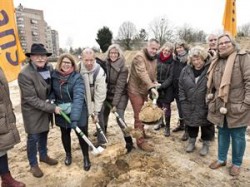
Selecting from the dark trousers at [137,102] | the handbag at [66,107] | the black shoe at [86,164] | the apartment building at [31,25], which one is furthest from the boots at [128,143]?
the apartment building at [31,25]

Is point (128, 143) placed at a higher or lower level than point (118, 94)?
lower

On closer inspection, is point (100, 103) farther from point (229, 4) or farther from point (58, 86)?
point (229, 4)

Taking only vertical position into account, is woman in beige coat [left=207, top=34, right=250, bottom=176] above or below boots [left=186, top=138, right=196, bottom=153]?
above

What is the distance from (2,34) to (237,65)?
3529 millimetres

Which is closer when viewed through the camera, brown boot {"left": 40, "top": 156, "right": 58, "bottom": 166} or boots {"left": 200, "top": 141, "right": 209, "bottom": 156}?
brown boot {"left": 40, "top": 156, "right": 58, "bottom": 166}

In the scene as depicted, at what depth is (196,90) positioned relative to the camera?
3988 millimetres

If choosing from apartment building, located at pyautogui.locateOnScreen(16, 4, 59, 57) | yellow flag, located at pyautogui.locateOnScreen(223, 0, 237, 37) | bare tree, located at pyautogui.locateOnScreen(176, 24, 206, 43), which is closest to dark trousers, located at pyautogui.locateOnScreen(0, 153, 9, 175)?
yellow flag, located at pyautogui.locateOnScreen(223, 0, 237, 37)

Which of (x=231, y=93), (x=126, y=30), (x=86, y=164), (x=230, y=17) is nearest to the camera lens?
(x=231, y=93)

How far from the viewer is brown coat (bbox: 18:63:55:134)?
11.2 ft

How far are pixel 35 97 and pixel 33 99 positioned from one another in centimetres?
4

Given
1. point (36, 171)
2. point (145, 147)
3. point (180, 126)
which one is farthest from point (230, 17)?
point (36, 171)

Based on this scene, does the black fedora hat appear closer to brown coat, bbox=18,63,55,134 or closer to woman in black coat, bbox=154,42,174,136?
brown coat, bbox=18,63,55,134

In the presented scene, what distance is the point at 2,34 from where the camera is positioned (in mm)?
4113

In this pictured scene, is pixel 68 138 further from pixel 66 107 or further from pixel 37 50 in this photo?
pixel 37 50
